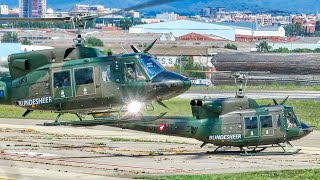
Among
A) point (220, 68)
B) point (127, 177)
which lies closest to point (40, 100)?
point (127, 177)

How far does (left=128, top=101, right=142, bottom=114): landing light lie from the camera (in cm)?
3766

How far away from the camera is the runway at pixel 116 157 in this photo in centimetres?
3298

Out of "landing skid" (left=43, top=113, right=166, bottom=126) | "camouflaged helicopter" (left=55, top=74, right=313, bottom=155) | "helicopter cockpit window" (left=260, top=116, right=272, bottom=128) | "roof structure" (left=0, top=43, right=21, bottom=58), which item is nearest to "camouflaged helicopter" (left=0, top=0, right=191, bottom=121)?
"landing skid" (left=43, top=113, right=166, bottom=126)

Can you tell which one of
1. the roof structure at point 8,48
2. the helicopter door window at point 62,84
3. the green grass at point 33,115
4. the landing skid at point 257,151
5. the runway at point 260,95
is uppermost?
the helicopter door window at point 62,84

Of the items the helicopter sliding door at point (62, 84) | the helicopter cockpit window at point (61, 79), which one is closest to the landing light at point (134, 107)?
the helicopter sliding door at point (62, 84)

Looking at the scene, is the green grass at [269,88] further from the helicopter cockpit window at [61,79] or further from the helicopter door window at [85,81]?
the helicopter door window at [85,81]

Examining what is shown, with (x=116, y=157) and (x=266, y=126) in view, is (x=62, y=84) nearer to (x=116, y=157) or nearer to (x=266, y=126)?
(x=116, y=157)

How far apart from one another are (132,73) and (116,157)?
115 inches

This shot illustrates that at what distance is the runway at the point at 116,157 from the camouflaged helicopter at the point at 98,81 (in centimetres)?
178

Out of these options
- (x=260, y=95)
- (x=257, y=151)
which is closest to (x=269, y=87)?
(x=260, y=95)

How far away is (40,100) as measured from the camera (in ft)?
126

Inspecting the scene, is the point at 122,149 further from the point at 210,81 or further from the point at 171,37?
the point at 171,37

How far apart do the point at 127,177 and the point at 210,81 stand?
229ft

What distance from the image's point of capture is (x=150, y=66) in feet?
124
